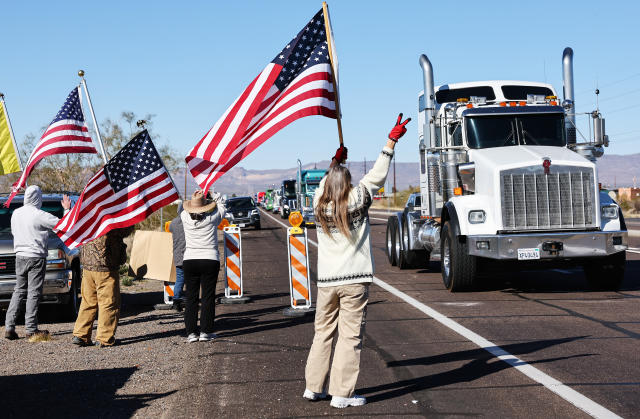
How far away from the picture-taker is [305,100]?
8.59 m

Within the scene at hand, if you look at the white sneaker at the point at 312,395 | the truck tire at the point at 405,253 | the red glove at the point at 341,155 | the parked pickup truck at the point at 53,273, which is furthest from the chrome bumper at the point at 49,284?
the truck tire at the point at 405,253

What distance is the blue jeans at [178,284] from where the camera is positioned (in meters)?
13.4

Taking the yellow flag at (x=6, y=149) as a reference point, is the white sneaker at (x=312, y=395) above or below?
below

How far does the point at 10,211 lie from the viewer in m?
13.6

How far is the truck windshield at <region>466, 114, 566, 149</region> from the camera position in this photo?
48.6ft

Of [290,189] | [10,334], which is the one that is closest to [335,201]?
[10,334]

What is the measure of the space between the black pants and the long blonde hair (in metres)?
3.70

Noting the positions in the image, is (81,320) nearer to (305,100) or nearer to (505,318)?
(305,100)

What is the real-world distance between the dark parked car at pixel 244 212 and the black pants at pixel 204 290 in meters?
35.9

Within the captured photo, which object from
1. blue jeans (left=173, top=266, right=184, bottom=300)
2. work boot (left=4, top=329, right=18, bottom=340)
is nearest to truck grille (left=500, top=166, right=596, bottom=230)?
blue jeans (left=173, top=266, right=184, bottom=300)

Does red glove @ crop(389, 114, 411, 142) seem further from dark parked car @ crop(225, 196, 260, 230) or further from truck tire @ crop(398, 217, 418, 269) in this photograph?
dark parked car @ crop(225, 196, 260, 230)

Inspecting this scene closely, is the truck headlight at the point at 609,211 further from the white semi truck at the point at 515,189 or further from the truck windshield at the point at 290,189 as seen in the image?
the truck windshield at the point at 290,189

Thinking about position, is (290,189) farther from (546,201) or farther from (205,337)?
(205,337)

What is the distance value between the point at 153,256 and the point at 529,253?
6080mm
